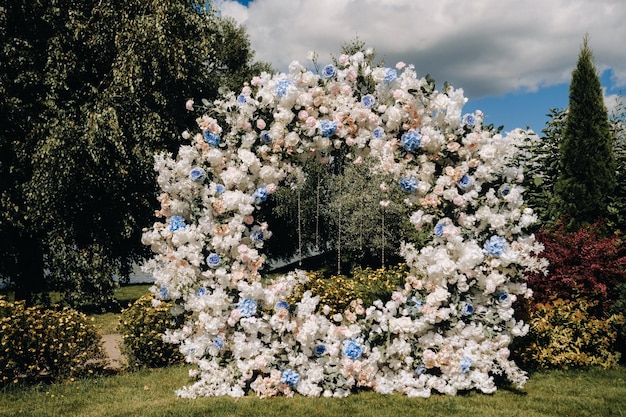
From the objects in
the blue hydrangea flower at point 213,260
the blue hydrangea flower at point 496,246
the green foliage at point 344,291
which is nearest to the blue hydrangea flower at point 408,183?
the blue hydrangea flower at point 496,246

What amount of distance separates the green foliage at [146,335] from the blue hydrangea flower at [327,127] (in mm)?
3293

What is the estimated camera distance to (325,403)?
5262mm

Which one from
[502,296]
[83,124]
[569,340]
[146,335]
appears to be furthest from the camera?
[83,124]

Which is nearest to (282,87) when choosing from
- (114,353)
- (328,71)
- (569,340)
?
(328,71)

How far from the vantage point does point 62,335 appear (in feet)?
21.0

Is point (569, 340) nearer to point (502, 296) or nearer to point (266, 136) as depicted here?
point (502, 296)

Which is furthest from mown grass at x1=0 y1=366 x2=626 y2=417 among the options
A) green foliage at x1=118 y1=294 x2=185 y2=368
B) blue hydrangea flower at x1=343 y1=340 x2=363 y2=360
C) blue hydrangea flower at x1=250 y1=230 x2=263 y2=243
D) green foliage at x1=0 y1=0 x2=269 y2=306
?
green foliage at x1=0 y1=0 x2=269 y2=306

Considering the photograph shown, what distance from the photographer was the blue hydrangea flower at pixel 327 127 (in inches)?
226

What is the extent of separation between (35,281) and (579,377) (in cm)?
1057

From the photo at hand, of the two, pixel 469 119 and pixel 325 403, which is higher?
pixel 469 119

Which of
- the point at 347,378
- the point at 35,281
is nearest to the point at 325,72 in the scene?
the point at 347,378

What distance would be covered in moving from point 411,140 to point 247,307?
2583mm

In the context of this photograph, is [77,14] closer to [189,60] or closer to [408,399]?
[189,60]

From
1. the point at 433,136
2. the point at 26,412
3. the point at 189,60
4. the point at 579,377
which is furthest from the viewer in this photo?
the point at 189,60
